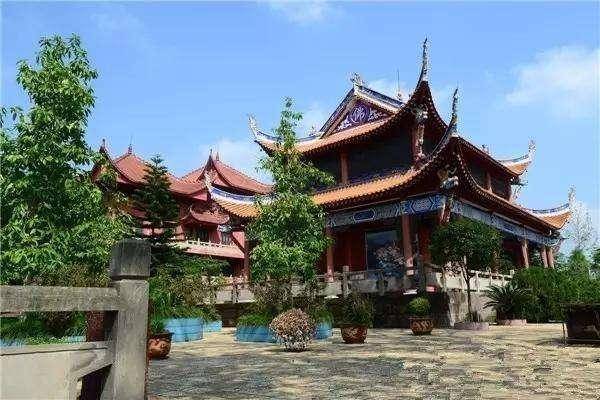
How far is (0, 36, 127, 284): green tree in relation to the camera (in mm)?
11406

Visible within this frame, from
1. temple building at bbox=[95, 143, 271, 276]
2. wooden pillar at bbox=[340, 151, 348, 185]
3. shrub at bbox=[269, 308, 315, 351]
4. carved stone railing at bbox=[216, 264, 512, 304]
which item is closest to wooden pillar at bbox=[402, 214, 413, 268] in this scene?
carved stone railing at bbox=[216, 264, 512, 304]

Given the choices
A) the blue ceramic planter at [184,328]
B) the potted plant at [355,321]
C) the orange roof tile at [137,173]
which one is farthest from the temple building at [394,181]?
the orange roof tile at [137,173]

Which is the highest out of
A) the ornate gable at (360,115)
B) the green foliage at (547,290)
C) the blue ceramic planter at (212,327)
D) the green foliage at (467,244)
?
the ornate gable at (360,115)

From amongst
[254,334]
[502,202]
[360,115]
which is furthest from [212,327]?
[502,202]

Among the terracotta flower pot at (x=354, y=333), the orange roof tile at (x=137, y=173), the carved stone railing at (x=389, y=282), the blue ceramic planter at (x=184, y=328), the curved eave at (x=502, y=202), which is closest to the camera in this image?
the terracotta flower pot at (x=354, y=333)

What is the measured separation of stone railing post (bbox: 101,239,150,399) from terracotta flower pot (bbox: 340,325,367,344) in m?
8.11

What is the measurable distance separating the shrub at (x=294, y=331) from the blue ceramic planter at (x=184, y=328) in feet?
13.8

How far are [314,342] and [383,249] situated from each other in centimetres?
905

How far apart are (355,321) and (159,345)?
187 inches

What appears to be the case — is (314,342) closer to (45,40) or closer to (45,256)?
(45,256)

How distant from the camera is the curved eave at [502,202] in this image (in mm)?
16859

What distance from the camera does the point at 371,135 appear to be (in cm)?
2017

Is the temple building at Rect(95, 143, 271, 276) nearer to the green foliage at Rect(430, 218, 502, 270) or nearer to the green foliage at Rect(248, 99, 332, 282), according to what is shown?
the green foliage at Rect(248, 99, 332, 282)

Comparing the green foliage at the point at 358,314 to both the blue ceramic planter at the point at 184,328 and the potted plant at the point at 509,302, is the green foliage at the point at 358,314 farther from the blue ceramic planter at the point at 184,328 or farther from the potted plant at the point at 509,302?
the potted plant at the point at 509,302
